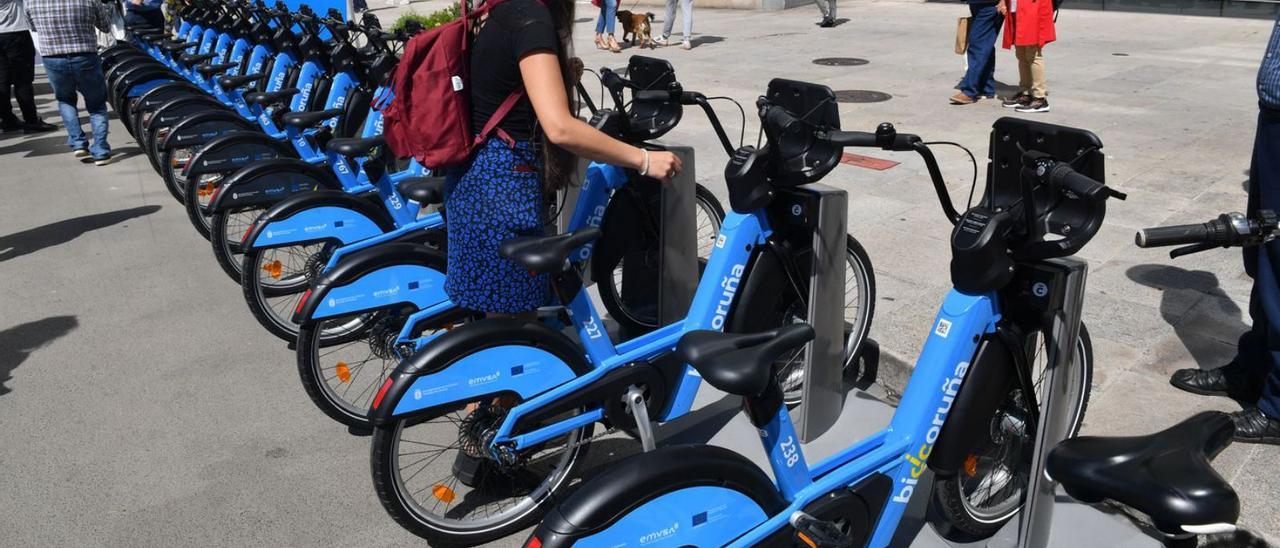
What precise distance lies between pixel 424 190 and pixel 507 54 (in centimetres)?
122

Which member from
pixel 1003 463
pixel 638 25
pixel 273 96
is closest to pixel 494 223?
pixel 1003 463

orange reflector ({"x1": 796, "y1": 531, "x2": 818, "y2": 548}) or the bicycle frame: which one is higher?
the bicycle frame

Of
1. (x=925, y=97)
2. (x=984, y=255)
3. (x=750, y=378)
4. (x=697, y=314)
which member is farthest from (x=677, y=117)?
(x=925, y=97)

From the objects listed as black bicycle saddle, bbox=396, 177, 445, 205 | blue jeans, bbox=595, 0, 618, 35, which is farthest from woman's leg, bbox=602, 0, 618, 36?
black bicycle saddle, bbox=396, 177, 445, 205

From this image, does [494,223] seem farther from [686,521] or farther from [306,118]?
[306,118]

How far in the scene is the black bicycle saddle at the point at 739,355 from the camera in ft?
7.85

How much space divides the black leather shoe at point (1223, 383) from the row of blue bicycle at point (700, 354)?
797 millimetres

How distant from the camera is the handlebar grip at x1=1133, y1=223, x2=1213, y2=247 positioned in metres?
2.21

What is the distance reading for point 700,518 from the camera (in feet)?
8.45

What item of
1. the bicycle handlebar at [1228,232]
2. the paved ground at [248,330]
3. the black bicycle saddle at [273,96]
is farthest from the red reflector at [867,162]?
the bicycle handlebar at [1228,232]

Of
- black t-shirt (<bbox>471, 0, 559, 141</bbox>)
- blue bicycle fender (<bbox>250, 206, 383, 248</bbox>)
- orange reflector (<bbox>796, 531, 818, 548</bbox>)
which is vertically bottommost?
orange reflector (<bbox>796, 531, 818, 548</bbox>)

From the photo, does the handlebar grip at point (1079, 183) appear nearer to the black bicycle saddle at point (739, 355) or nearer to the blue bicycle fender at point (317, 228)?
the black bicycle saddle at point (739, 355)

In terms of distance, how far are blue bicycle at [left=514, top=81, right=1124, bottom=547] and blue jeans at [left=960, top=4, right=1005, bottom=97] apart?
7213 mm

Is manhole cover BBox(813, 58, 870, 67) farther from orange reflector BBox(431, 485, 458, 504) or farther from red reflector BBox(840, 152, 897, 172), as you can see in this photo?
orange reflector BBox(431, 485, 458, 504)
